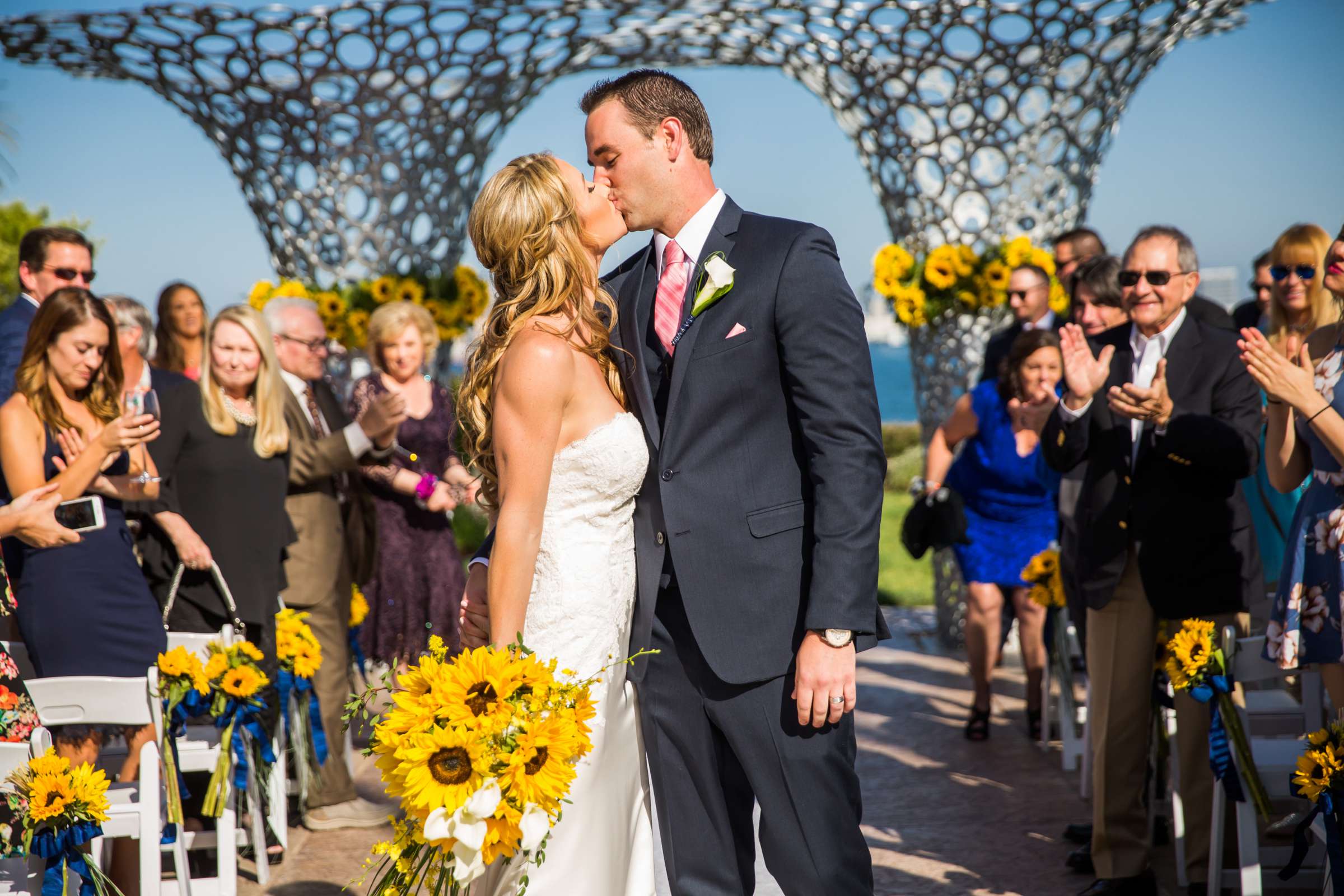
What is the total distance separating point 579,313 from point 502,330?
0.55 ft

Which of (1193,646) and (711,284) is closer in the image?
(711,284)

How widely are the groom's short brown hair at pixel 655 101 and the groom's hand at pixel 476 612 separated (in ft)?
3.42

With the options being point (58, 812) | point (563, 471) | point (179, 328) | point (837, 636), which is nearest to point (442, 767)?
point (563, 471)

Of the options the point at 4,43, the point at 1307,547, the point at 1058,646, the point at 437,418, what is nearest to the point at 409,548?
the point at 437,418

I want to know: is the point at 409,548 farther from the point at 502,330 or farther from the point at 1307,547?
the point at 1307,547

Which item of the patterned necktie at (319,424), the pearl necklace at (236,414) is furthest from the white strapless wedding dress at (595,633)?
the patterned necktie at (319,424)

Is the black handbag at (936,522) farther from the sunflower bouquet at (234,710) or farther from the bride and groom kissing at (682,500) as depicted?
the bride and groom kissing at (682,500)

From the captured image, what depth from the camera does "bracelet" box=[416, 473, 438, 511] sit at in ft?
18.3

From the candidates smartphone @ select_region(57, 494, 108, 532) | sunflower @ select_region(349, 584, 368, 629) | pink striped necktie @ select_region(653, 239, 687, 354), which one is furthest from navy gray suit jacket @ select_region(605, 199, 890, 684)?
sunflower @ select_region(349, 584, 368, 629)

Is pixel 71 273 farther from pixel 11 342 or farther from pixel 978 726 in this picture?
pixel 978 726

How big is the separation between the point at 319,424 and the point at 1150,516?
3.51m

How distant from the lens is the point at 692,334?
250 cm

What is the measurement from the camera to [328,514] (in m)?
5.19

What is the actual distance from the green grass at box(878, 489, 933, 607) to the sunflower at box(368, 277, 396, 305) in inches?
157
